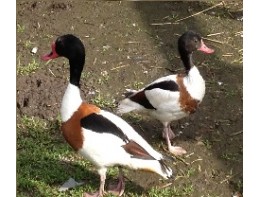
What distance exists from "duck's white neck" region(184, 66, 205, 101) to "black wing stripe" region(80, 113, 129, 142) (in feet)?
2.81

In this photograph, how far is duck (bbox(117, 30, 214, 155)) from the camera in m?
4.55

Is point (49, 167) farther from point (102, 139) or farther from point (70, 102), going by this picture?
point (102, 139)

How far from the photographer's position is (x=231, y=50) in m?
6.25

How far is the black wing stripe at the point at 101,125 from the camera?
3939 millimetres

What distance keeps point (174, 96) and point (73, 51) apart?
2.96ft

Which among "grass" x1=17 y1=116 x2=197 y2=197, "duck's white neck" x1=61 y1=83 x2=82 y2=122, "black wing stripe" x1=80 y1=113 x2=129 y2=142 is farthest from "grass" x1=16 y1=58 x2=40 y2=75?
"black wing stripe" x1=80 y1=113 x2=129 y2=142

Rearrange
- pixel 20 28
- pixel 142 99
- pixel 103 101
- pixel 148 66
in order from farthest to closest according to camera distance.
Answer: pixel 20 28, pixel 148 66, pixel 103 101, pixel 142 99

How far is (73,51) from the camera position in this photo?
412 cm

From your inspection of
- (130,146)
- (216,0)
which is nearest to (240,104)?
(130,146)

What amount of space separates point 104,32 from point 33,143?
Answer: 81.9 inches

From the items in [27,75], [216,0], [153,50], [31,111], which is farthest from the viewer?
[216,0]

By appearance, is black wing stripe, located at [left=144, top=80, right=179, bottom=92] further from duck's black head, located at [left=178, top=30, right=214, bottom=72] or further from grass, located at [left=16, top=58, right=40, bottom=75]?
grass, located at [left=16, top=58, right=40, bottom=75]

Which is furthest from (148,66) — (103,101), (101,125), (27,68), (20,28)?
(101,125)

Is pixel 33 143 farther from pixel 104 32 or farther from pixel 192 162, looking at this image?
pixel 104 32
